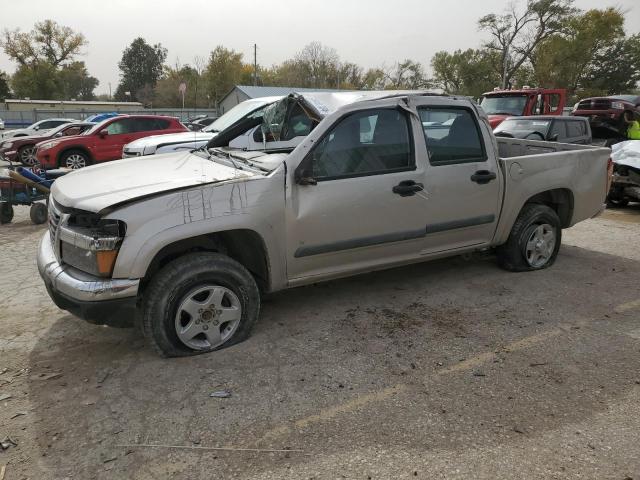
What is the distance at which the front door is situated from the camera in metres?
3.53

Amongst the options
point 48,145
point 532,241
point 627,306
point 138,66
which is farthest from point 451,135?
point 138,66

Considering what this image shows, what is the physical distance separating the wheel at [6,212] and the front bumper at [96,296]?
5606 millimetres

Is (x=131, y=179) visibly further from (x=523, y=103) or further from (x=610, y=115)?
(x=610, y=115)

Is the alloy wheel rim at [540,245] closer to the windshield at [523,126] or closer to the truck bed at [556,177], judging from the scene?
the truck bed at [556,177]

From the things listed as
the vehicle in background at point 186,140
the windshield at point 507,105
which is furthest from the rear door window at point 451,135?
the windshield at point 507,105

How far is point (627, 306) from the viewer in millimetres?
4270

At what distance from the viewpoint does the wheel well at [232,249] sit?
332 centimetres

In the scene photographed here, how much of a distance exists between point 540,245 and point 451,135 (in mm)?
1698

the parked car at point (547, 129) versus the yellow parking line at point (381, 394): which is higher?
the parked car at point (547, 129)

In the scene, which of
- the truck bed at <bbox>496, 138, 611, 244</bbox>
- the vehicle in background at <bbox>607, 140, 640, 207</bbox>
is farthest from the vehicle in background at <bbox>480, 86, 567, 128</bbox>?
the truck bed at <bbox>496, 138, 611, 244</bbox>

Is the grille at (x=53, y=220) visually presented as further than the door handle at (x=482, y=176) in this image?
No

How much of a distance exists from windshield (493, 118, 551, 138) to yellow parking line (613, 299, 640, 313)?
6723 millimetres

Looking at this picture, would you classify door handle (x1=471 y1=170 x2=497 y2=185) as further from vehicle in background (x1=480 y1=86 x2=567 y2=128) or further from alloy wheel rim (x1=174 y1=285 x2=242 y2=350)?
vehicle in background (x1=480 y1=86 x2=567 y2=128)

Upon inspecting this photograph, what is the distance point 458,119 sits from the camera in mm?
4359
